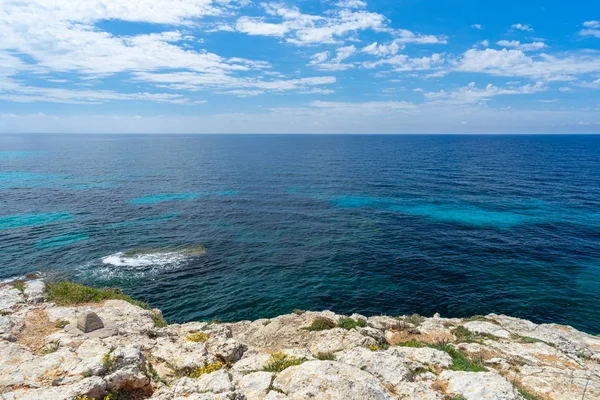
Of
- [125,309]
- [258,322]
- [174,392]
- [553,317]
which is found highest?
[174,392]

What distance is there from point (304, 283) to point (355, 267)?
774cm

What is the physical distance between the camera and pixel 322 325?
22.4 m

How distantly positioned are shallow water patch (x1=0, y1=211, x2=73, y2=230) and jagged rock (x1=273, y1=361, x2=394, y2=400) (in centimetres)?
6252

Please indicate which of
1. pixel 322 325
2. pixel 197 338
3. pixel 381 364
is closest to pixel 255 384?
pixel 381 364

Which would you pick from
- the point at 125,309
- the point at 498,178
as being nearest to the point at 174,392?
the point at 125,309

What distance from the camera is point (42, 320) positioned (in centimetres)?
2052

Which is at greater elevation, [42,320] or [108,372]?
[108,372]

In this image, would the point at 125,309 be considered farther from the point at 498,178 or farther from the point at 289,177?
the point at 498,178

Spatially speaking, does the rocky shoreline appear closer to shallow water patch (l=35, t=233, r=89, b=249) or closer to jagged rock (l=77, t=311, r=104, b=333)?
jagged rock (l=77, t=311, r=104, b=333)

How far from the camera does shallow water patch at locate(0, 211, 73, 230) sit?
55.0 meters

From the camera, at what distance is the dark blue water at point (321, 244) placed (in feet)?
113

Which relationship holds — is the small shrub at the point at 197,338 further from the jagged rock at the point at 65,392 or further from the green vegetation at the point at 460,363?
the green vegetation at the point at 460,363

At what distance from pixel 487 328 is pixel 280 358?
661 inches

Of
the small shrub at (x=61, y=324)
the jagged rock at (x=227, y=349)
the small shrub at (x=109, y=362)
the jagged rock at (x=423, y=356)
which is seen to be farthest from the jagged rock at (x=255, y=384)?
the small shrub at (x=61, y=324)
